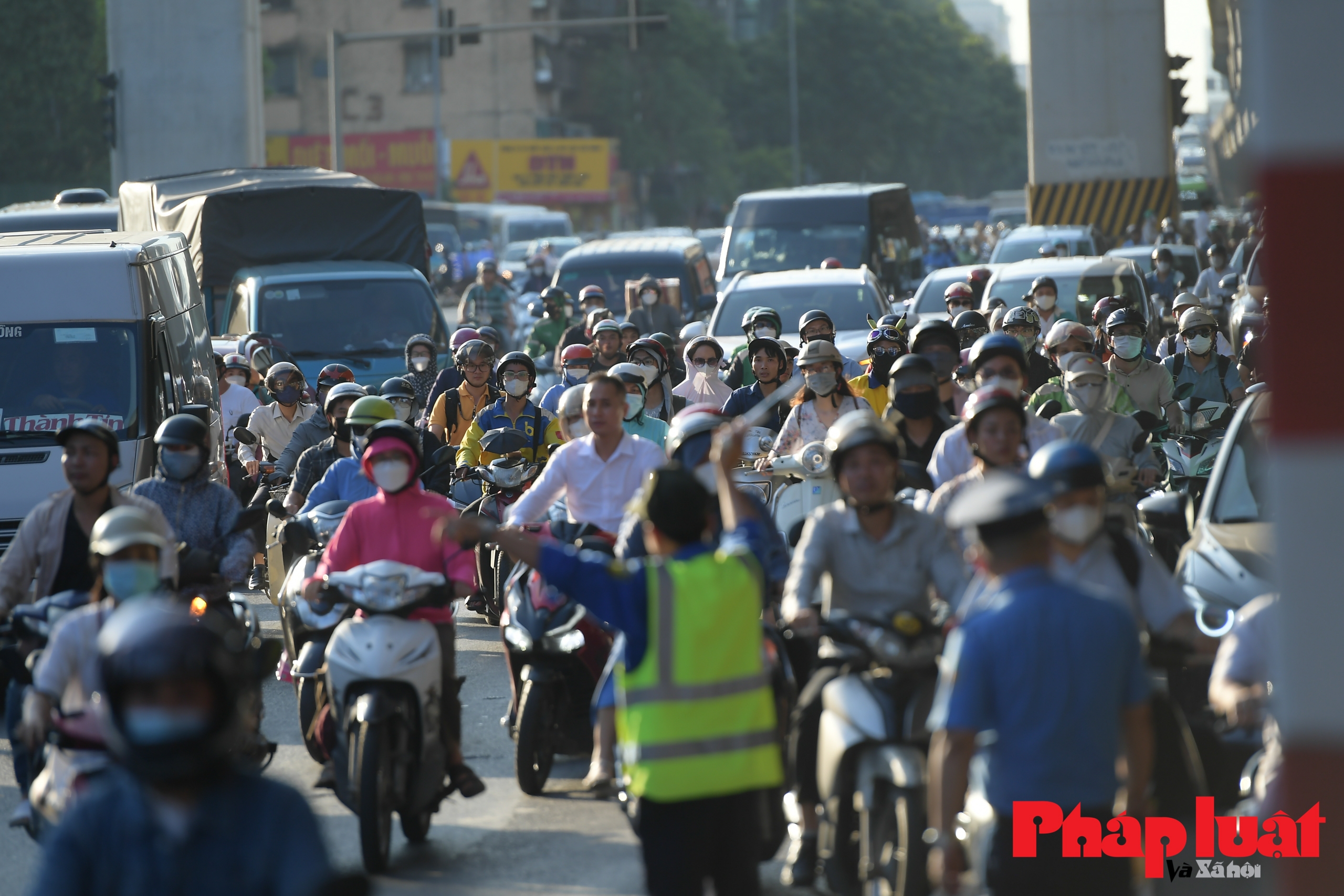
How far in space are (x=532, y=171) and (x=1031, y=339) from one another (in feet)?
186

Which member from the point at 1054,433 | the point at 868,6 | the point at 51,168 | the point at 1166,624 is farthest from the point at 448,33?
the point at 868,6

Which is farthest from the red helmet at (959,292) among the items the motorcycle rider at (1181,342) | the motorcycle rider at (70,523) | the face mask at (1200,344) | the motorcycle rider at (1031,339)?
the motorcycle rider at (70,523)

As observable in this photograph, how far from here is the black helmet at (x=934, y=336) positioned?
941 cm

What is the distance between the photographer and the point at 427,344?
15.1m

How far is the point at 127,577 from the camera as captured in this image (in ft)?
17.9

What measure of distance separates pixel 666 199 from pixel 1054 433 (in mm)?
71436

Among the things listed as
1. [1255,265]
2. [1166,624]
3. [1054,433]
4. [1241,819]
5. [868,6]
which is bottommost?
[1241,819]

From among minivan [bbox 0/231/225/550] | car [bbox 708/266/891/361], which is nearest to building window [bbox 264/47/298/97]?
car [bbox 708/266/891/361]

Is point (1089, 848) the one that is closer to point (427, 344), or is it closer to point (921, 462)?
point (921, 462)

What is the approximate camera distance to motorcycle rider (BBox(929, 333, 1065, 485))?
7.25 m

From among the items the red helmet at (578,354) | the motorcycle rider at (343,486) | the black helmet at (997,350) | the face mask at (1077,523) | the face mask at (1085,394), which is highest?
the red helmet at (578,354)

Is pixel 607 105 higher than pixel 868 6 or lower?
lower

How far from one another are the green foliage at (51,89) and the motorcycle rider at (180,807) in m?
48.4

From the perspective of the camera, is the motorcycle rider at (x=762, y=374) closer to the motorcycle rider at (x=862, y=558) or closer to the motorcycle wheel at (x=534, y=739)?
the motorcycle wheel at (x=534, y=739)
